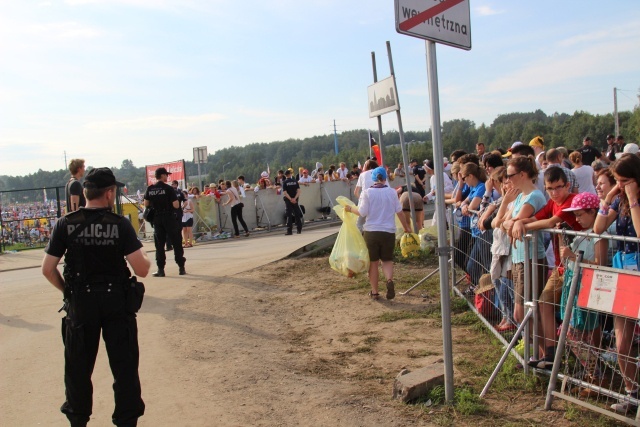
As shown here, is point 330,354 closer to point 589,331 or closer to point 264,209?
point 589,331

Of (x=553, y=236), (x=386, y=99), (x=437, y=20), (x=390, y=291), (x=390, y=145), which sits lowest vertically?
(x=390, y=291)

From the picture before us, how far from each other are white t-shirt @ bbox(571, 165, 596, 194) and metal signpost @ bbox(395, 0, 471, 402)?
19.1 feet

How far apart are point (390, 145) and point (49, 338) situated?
70326mm

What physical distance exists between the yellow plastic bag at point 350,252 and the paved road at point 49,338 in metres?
2.38

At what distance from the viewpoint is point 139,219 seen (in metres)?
24.7

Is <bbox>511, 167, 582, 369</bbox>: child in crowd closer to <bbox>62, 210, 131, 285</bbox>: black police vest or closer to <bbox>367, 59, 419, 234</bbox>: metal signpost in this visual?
<bbox>62, 210, 131, 285</bbox>: black police vest

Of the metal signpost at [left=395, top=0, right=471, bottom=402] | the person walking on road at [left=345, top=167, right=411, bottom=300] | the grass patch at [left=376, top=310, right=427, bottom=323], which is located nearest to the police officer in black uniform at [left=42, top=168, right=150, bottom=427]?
the metal signpost at [left=395, top=0, right=471, bottom=402]

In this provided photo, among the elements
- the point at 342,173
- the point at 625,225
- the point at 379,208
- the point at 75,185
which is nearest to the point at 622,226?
the point at 625,225

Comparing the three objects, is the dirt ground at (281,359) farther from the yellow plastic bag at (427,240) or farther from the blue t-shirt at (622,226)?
the blue t-shirt at (622,226)

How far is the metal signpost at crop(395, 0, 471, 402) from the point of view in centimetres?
427

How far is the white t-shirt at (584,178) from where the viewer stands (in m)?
9.66

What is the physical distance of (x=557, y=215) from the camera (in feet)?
16.5

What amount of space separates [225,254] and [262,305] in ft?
18.9

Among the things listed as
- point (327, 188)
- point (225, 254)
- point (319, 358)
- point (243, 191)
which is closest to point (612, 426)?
point (319, 358)
